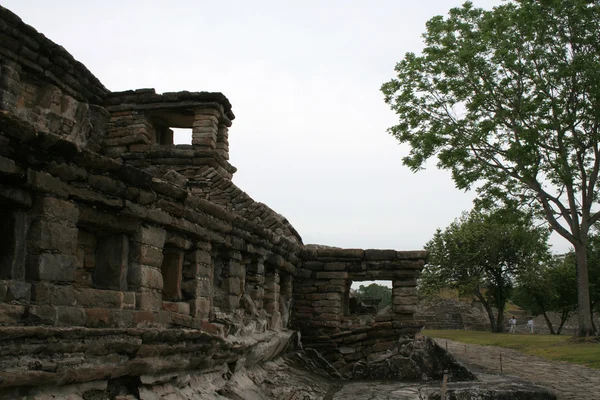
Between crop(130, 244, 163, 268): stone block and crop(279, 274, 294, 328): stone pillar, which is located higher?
crop(130, 244, 163, 268): stone block

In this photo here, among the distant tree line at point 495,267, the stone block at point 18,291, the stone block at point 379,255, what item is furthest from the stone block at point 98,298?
the distant tree line at point 495,267

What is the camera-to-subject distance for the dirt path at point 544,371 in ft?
41.5

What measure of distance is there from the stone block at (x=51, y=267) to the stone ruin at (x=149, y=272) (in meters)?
0.01

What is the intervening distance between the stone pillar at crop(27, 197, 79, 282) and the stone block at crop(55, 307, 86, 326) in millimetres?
254

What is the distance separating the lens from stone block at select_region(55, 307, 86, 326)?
5.27 metres

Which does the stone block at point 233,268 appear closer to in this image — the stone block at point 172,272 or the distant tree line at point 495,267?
the stone block at point 172,272

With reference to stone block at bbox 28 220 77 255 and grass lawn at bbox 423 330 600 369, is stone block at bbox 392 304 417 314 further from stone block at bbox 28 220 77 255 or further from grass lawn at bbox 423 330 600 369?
stone block at bbox 28 220 77 255

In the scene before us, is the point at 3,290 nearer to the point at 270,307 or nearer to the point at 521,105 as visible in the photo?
the point at 270,307

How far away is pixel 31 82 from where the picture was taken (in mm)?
12336

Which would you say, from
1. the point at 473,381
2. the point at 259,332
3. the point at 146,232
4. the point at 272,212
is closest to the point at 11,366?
the point at 146,232

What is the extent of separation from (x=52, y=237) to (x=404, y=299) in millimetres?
9437

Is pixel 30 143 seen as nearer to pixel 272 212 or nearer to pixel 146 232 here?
pixel 146 232

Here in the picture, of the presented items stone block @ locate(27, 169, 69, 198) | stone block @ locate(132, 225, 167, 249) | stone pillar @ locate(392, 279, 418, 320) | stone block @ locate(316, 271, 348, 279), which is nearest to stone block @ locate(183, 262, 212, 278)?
stone block @ locate(132, 225, 167, 249)

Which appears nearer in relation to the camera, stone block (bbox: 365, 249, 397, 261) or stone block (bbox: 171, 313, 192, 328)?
stone block (bbox: 171, 313, 192, 328)
